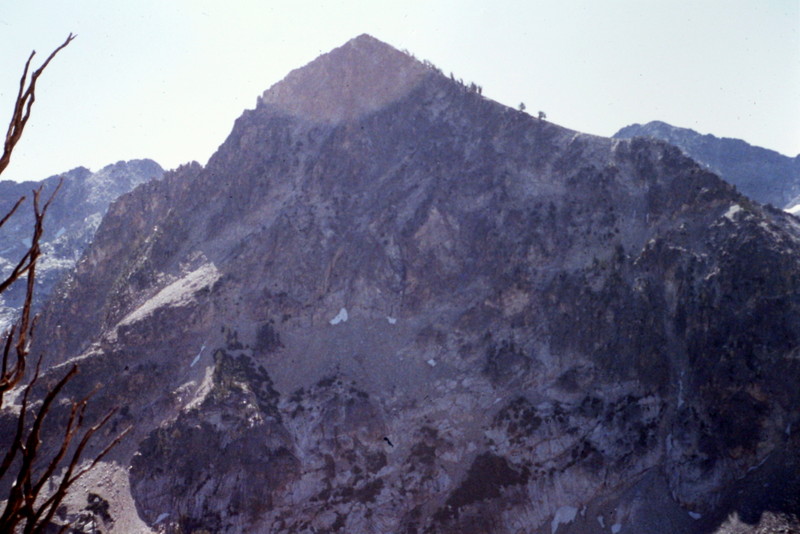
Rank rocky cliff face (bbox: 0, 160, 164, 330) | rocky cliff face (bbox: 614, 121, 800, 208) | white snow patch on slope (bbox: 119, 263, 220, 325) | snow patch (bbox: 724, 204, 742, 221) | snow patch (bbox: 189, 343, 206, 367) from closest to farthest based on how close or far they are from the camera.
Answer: snow patch (bbox: 724, 204, 742, 221) < snow patch (bbox: 189, 343, 206, 367) < white snow patch on slope (bbox: 119, 263, 220, 325) < rocky cliff face (bbox: 0, 160, 164, 330) < rocky cliff face (bbox: 614, 121, 800, 208)

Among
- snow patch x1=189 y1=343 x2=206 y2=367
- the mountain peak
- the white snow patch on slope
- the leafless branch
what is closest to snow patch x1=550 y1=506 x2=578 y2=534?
snow patch x1=189 y1=343 x2=206 y2=367

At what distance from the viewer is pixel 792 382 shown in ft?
152

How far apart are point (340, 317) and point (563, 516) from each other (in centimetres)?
3379

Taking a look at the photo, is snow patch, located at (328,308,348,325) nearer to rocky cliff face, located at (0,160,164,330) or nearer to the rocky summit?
the rocky summit

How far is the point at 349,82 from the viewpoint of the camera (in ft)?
293

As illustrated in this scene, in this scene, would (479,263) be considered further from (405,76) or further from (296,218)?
(405,76)

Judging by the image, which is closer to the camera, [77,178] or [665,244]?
[665,244]

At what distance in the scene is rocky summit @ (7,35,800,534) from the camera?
157ft

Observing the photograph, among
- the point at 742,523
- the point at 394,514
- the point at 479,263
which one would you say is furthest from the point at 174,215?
the point at 742,523

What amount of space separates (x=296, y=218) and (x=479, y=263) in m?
27.2

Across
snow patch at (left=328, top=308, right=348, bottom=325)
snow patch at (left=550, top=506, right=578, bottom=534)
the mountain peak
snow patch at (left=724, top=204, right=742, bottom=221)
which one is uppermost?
the mountain peak

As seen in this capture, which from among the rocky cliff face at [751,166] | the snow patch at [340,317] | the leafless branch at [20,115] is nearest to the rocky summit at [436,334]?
the snow patch at [340,317]

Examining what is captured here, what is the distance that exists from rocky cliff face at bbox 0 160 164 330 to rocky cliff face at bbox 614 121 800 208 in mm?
158508

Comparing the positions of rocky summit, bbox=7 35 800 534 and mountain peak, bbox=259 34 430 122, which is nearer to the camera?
rocky summit, bbox=7 35 800 534
